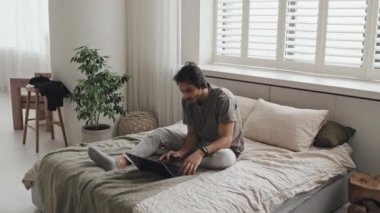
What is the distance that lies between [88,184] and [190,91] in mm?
810

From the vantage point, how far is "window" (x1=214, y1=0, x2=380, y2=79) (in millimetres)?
3146

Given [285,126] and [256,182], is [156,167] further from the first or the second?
[285,126]

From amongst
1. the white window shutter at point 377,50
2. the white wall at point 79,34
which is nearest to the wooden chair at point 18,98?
the white wall at point 79,34

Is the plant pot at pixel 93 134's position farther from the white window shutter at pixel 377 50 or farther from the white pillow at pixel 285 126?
the white window shutter at pixel 377 50

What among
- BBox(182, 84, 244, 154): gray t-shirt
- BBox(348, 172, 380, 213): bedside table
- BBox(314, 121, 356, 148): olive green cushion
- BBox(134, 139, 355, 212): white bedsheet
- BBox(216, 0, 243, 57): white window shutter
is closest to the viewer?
BBox(134, 139, 355, 212): white bedsheet

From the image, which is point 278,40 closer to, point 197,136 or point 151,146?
point 197,136

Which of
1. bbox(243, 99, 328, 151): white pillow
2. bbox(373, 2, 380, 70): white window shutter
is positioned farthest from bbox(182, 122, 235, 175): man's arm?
bbox(373, 2, 380, 70): white window shutter

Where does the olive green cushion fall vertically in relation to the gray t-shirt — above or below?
below

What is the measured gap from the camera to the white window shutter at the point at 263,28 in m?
3.71

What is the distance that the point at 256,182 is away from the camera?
2314 millimetres

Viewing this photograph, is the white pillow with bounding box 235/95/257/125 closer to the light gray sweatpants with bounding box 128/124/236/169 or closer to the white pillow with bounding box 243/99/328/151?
the white pillow with bounding box 243/99/328/151

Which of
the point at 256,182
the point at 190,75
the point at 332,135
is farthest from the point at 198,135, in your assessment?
the point at 332,135

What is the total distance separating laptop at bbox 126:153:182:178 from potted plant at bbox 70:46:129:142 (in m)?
1.44

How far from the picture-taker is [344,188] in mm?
2822
